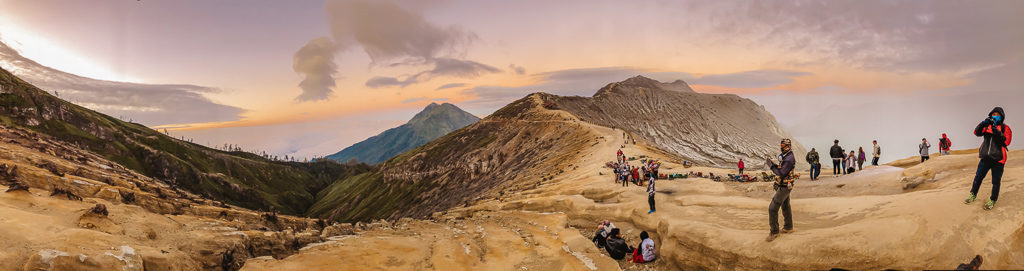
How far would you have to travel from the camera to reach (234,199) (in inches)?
7830

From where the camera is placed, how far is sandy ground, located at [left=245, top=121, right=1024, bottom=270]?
36.6 ft

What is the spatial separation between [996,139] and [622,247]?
44.0ft

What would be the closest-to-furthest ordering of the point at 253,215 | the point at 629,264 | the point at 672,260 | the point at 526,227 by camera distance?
1. the point at 672,260
2. the point at 629,264
3. the point at 526,227
4. the point at 253,215

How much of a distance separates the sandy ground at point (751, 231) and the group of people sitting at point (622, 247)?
1.60 feet

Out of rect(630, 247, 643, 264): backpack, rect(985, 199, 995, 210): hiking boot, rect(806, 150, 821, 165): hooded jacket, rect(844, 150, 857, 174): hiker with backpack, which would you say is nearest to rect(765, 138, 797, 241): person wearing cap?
rect(985, 199, 995, 210): hiking boot

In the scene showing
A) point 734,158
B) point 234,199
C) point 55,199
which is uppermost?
point 55,199

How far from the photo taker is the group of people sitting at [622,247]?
18672 millimetres

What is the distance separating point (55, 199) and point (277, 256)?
12722 mm

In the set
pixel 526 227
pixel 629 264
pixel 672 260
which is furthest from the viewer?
pixel 526 227

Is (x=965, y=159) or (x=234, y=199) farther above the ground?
(x=965, y=159)

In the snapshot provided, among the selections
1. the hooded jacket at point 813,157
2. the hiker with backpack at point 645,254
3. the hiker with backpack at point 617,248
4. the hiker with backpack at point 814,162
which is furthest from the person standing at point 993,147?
the hiker with backpack at point 814,162

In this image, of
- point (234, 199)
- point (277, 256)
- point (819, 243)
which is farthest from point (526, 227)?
point (234, 199)

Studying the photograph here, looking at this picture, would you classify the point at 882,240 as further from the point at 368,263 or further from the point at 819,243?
the point at 368,263

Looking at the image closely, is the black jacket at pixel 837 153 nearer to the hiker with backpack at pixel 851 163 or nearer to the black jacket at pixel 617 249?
the hiker with backpack at pixel 851 163
